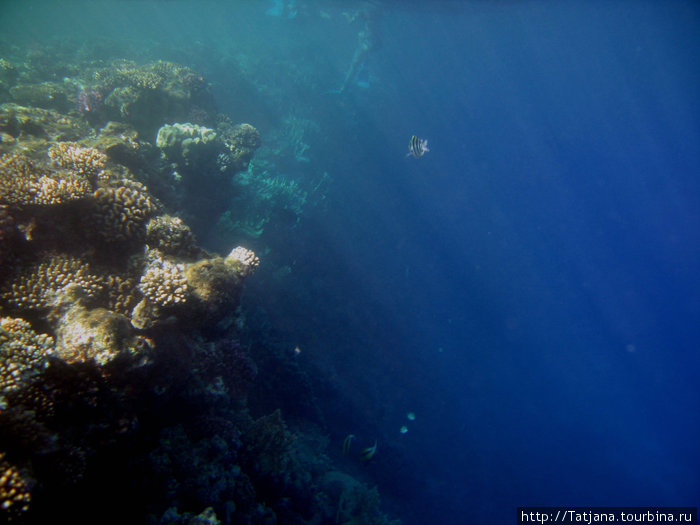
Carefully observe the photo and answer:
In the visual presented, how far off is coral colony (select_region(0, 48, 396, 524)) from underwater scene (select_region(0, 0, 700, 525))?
3cm

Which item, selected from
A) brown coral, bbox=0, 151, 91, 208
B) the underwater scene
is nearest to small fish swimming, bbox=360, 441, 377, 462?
the underwater scene

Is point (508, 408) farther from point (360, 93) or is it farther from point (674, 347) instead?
point (674, 347)

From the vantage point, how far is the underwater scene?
12.6 feet

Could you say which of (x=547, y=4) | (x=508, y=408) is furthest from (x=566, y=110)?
(x=508, y=408)

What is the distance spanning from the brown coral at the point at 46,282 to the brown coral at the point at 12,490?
2.02m

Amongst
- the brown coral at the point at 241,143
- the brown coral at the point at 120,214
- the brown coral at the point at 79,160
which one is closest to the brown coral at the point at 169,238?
the brown coral at the point at 120,214

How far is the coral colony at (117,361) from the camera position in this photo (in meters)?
3.01

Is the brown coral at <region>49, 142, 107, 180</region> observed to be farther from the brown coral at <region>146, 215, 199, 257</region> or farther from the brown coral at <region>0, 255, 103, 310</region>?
the brown coral at <region>0, 255, 103, 310</region>

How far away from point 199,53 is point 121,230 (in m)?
25.0

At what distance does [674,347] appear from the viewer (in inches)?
3460

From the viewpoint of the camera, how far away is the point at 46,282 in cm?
406

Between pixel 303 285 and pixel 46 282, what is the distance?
409 inches

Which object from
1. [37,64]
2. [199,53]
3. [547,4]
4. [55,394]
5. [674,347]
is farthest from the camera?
[674,347]

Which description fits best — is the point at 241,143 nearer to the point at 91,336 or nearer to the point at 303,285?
the point at 303,285
